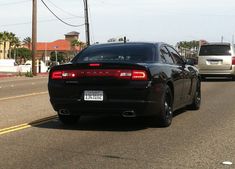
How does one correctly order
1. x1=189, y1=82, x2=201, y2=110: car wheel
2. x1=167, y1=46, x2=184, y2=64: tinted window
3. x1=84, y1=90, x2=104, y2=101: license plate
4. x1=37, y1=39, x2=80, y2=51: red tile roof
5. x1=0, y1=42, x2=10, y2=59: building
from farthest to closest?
x1=37, y1=39, x2=80, y2=51: red tile roof
x1=0, y1=42, x2=10, y2=59: building
x1=189, y1=82, x2=201, y2=110: car wheel
x1=167, y1=46, x2=184, y2=64: tinted window
x1=84, y1=90, x2=104, y2=101: license plate

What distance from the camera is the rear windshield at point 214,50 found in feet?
79.2

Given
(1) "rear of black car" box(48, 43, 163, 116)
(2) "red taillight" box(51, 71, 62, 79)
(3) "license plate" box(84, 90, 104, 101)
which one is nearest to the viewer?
(1) "rear of black car" box(48, 43, 163, 116)

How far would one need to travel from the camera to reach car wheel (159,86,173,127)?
357 inches

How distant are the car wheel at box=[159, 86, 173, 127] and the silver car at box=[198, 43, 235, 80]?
14.9 meters

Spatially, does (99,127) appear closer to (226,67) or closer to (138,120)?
(138,120)

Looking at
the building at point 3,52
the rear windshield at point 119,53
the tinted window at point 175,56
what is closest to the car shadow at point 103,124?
the rear windshield at point 119,53

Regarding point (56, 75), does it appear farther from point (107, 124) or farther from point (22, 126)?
point (107, 124)

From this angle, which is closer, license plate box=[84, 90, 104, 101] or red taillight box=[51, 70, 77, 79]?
license plate box=[84, 90, 104, 101]

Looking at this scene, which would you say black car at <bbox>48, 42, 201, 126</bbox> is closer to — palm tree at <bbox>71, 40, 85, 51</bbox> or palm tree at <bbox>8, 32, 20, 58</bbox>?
palm tree at <bbox>8, 32, 20, 58</bbox>

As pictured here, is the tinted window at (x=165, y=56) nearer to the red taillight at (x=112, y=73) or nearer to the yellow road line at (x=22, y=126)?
the red taillight at (x=112, y=73)

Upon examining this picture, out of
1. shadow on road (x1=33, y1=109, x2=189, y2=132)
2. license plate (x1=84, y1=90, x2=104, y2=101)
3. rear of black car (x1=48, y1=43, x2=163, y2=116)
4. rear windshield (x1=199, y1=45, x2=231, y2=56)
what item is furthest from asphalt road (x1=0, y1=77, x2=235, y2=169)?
rear windshield (x1=199, y1=45, x2=231, y2=56)

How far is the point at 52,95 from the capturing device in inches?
357

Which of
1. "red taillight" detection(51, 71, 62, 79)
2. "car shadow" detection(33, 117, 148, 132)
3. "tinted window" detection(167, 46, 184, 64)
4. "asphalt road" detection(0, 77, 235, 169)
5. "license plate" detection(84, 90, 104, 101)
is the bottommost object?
"car shadow" detection(33, 117, 148, 132)

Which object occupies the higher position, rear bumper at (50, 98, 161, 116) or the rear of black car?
the rear of black car
